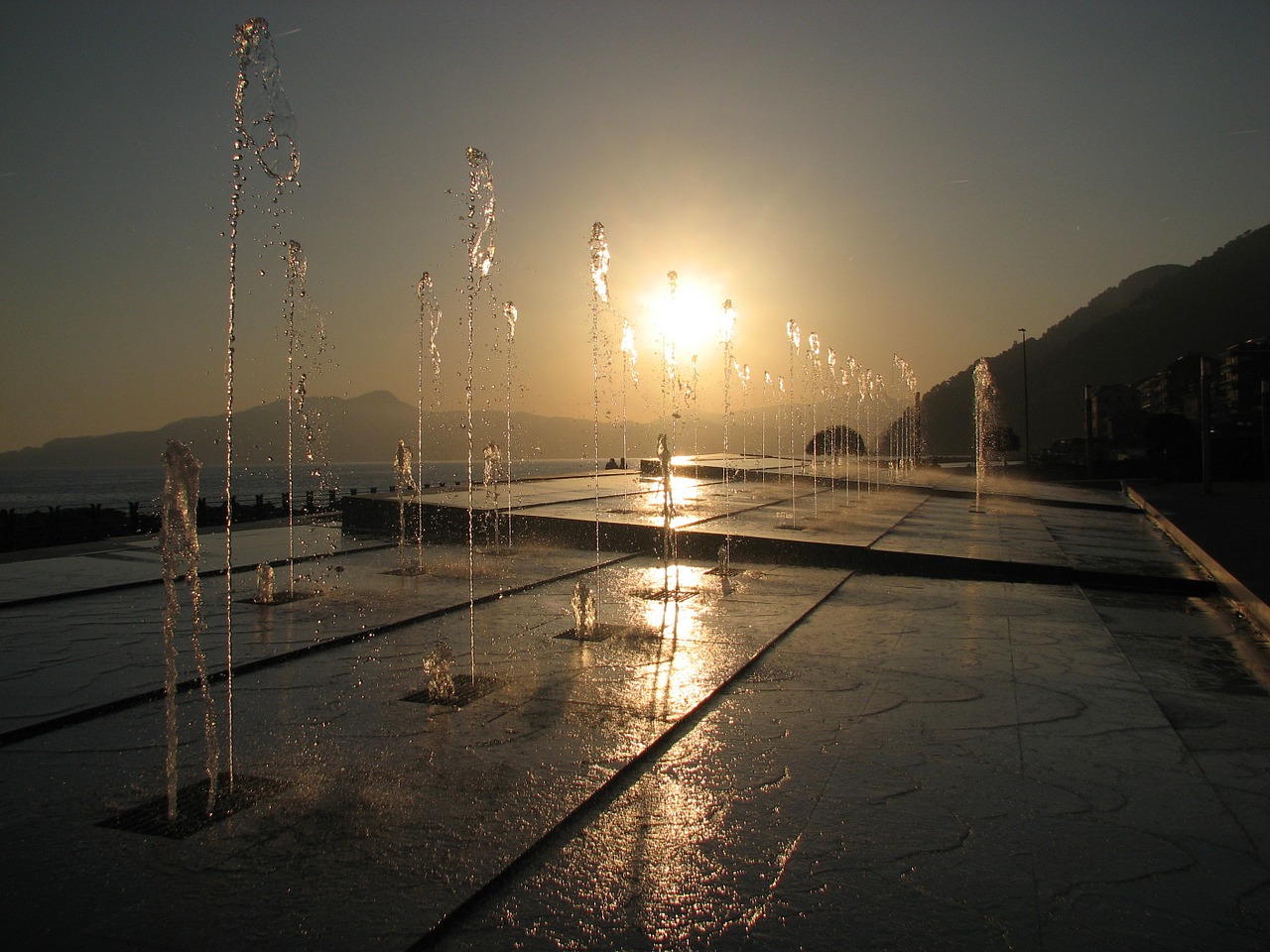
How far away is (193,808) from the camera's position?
3.51 meters

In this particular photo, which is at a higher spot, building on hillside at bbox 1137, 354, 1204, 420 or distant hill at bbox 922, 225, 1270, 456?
distant hill at bbox 922, 225, 1270, 456

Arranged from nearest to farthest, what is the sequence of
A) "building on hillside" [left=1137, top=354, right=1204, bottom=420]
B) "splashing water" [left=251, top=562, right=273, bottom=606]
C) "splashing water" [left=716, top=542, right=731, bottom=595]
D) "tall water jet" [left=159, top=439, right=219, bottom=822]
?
"tall water jet" [left=159, top=439, right=219, bottom=822], "splashing water" [left=251, top=562, right=273, bottom=606], "splashing water" [left=716, top=542, right=731, bottom=595], "building on hillside" [left=1137, top=354, right=1204, bottom=420]

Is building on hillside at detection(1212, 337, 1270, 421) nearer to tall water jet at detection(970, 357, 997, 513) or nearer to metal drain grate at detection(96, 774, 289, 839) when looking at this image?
tall water jet at detection(970, 357, 997, 513)

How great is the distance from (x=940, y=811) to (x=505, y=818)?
1784mm

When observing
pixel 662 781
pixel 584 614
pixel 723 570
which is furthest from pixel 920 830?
pixel 723 570

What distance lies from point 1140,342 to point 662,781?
130 meters

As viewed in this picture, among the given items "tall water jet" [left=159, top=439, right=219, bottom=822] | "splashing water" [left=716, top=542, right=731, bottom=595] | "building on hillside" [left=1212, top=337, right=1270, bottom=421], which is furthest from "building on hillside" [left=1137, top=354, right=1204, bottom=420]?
"tall water jet" [left=159, top=439, right=219, bottom=822]

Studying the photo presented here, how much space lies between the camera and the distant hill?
108 meters

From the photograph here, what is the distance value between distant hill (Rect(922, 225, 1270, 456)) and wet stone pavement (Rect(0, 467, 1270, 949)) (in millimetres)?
108013

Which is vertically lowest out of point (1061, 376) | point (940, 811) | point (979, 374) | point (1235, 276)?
point (940, 811)

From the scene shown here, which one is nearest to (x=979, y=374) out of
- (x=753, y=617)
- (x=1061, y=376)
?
(x=753, y=617)

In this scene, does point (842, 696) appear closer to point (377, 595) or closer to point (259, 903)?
point (259, 903)

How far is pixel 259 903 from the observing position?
2.79 meters

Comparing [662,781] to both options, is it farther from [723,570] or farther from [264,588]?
[723,570]
